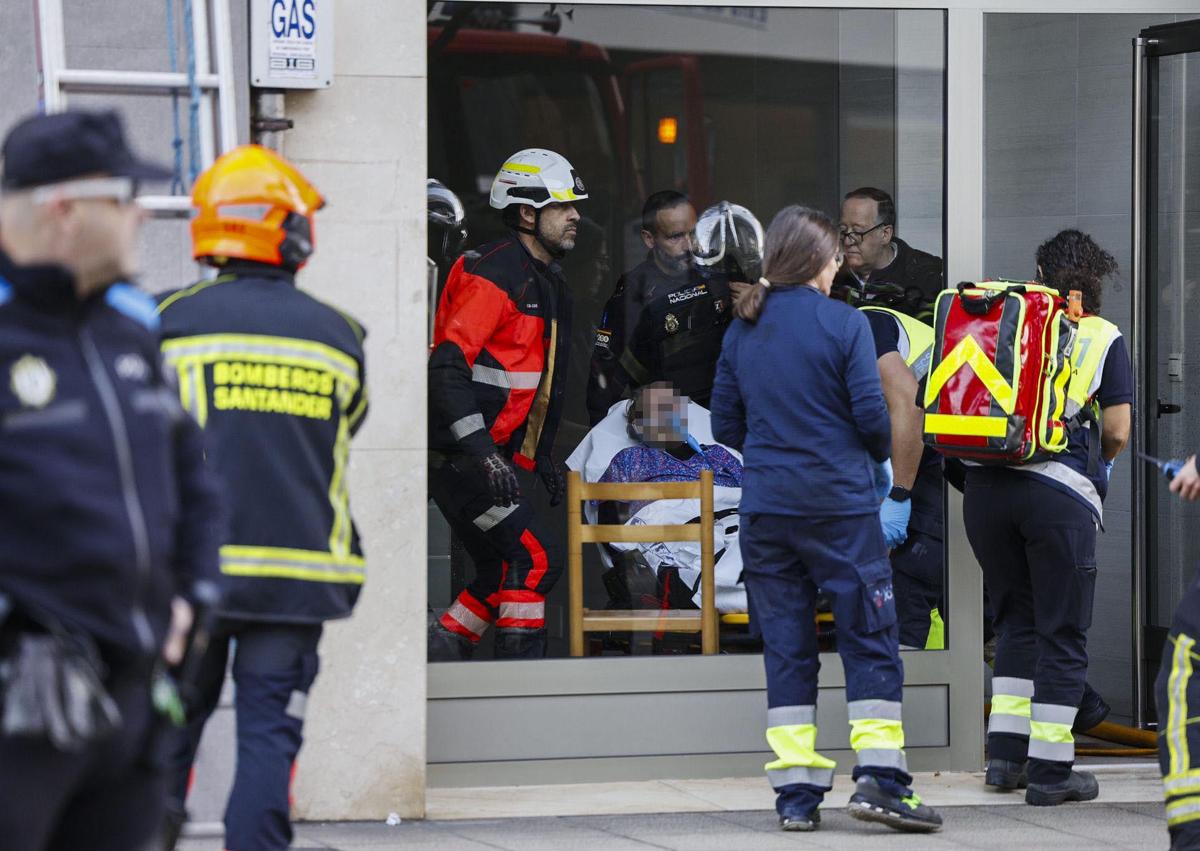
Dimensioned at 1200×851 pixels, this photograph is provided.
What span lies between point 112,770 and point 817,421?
323cm

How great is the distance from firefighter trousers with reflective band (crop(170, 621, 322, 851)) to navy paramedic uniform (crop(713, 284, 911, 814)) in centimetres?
190

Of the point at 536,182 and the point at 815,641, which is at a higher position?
the point at 536,182

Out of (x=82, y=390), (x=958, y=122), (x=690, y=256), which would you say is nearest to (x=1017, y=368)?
(x=958, y=122)

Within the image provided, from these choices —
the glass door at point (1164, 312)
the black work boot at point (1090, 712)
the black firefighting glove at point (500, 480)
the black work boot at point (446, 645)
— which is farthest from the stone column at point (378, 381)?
the glass door at point (1164, 312)

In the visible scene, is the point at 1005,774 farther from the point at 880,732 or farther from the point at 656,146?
the point at 656,146

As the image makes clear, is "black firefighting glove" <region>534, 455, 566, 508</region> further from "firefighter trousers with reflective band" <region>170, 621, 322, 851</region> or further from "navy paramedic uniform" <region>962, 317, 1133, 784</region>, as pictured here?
"firefighter trousers with reflective band" <region>170, 621, 322, 851</region>

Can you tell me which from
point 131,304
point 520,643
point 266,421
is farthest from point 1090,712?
point 131,304

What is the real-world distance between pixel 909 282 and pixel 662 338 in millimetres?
1000

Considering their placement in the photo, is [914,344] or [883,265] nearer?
[914,344]

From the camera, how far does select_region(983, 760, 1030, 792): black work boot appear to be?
20.8 feet

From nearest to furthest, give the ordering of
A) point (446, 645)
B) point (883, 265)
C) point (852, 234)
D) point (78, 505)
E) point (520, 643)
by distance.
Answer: point (78, 505) < point (446, 645) < point (520, 643) < point (883, 265) < point (852, 234)

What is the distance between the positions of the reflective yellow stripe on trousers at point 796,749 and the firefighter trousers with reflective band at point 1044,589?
89 centimetres

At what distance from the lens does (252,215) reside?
14.0 ft

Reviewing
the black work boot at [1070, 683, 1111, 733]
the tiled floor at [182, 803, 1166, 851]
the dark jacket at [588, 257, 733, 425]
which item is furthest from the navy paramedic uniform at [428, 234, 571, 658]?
the black work boot at [1070, 683, 1111, 733]
